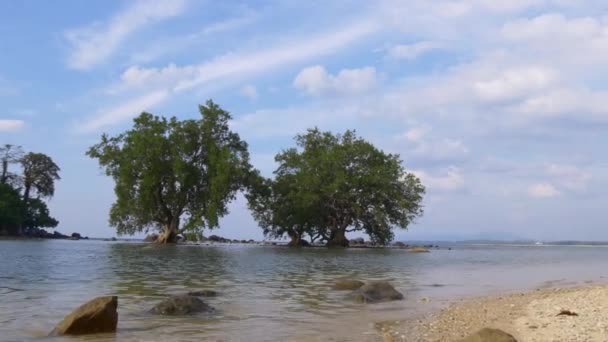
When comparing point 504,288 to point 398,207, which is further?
point 398,207

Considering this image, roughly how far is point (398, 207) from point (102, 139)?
36.8 meters

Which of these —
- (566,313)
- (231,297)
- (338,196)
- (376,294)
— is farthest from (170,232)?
(566,313)

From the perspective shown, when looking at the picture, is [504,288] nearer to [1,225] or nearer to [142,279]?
[142,279]

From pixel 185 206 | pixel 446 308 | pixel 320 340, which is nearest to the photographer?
pixel 320 340

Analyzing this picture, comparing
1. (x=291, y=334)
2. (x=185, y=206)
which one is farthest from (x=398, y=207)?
(x=291, y=334)

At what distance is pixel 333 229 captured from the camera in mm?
75000

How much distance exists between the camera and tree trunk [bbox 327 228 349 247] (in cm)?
7475

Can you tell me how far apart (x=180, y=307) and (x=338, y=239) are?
2403 inches

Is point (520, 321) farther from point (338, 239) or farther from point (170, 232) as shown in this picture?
point (338, 239)

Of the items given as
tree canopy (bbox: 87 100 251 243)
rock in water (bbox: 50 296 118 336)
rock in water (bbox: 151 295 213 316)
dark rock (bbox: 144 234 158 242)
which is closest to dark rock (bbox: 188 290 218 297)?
rock in water (bbox: 151 295 213 316)

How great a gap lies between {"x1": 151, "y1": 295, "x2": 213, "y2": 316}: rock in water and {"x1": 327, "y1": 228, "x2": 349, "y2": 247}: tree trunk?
60.2 metres

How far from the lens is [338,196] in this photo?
72.3 metres

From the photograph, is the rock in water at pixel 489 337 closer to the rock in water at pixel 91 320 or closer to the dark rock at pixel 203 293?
the rock in water at pixel 91 320

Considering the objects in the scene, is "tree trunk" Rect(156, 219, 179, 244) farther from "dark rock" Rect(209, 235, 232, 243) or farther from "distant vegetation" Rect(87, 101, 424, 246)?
"dark rock" Rect(209, 235, 232, 243)
